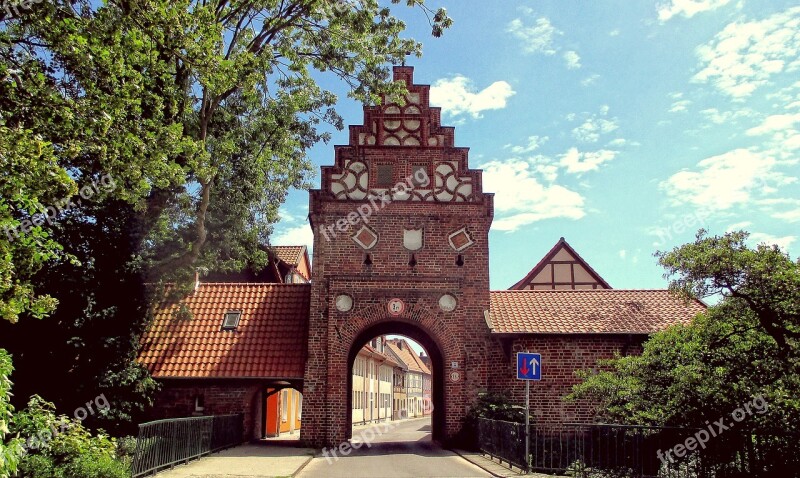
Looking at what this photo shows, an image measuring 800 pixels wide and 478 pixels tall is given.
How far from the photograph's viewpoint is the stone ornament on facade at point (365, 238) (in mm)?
20312

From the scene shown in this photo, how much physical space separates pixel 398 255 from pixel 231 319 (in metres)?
6.14

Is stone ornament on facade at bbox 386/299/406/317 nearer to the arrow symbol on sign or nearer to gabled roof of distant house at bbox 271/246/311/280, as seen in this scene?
the arrow symbol on sign

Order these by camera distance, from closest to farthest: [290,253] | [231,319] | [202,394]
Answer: [202,394]
[231,319]
[290,253]

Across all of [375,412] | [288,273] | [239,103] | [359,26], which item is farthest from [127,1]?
[375,412]

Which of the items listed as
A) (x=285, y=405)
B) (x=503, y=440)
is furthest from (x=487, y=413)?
(x=285, y=405)

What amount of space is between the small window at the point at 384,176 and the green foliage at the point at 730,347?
10.9 metres

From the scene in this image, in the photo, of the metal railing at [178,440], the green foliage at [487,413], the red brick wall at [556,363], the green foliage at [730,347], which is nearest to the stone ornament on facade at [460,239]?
the red brick wall at [556,363]

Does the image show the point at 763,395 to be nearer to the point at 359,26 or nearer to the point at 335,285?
the point at 359,26

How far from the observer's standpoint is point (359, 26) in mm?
15008

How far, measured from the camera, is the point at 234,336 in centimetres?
2061

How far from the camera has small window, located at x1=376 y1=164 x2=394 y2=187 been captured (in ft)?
68.0

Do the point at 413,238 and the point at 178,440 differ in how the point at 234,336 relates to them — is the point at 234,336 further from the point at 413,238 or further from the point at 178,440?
the point at 178,440

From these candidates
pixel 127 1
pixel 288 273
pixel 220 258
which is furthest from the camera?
pixel 288 273

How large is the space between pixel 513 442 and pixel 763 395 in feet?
18.1
